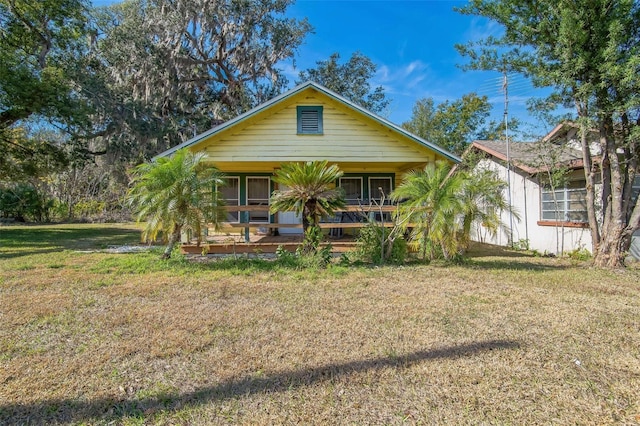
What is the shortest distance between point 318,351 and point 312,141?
7357 mm

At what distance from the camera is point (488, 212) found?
7.54m

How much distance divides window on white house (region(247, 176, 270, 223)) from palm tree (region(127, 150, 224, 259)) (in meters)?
5.41

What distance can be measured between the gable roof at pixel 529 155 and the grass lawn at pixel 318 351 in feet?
14.1

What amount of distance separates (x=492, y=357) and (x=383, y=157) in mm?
7409

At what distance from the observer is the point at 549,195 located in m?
10.5

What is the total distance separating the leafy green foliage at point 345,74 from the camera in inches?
828

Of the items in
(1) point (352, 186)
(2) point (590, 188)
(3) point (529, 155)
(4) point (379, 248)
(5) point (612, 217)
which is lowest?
(4) point (379, 248)

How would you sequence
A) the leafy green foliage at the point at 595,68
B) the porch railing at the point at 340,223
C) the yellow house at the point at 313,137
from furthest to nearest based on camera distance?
1. the yellow house at the point at 313,137
2. the porch railing at the point at 340,223
3. the leafy green foliage at the point at 595,68

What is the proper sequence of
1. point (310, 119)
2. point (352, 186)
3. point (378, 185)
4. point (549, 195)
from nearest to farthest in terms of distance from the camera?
point (310, 119)
point (549, 195)
point (352, 186)
point (378, 185)

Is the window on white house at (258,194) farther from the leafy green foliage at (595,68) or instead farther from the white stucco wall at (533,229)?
the leafy green foliage at (595,68)

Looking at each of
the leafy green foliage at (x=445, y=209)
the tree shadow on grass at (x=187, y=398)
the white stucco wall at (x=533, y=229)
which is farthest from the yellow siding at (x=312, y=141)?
the tree shadow on grass at (x=187, y=398)

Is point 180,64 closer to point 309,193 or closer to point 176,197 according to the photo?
point 176,197

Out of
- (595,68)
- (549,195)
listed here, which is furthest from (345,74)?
(595,68)

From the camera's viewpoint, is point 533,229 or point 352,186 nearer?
point 533,229
